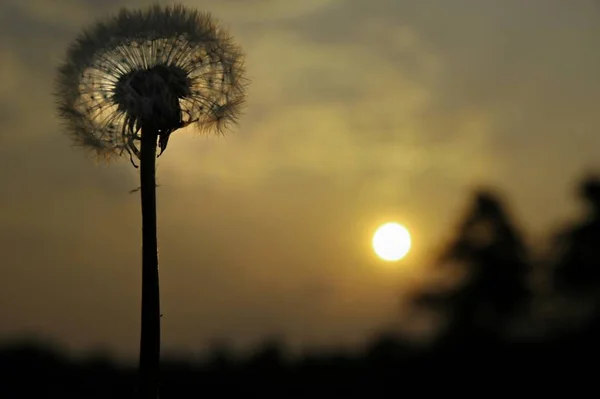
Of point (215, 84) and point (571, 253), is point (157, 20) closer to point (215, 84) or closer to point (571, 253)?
point (215, 84)

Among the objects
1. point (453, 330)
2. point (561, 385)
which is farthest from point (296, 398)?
point (453, 330)

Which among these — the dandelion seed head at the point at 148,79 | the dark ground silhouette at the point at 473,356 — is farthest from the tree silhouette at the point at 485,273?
the dandelion seed head at the point at 148,79

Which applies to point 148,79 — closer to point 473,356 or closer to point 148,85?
point 148,85

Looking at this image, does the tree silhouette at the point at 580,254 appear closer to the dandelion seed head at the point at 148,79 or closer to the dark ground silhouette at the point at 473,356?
the dark ground silhouette at the point at 473,356

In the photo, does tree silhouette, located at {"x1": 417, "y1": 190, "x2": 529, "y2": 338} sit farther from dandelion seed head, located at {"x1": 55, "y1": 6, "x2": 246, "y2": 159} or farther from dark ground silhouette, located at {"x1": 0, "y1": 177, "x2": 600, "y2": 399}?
dandelion seed head, located at {"x1": 55, "y1": 6, "x2": 246, "y2": 159}

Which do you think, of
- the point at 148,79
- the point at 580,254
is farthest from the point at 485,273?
the point at 148,79

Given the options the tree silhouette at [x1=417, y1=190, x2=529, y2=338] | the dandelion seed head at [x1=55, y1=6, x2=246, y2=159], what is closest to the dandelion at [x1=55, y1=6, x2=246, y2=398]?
the dandelion seed head at [x1=55, y1=6, x2=246, y2=159]
